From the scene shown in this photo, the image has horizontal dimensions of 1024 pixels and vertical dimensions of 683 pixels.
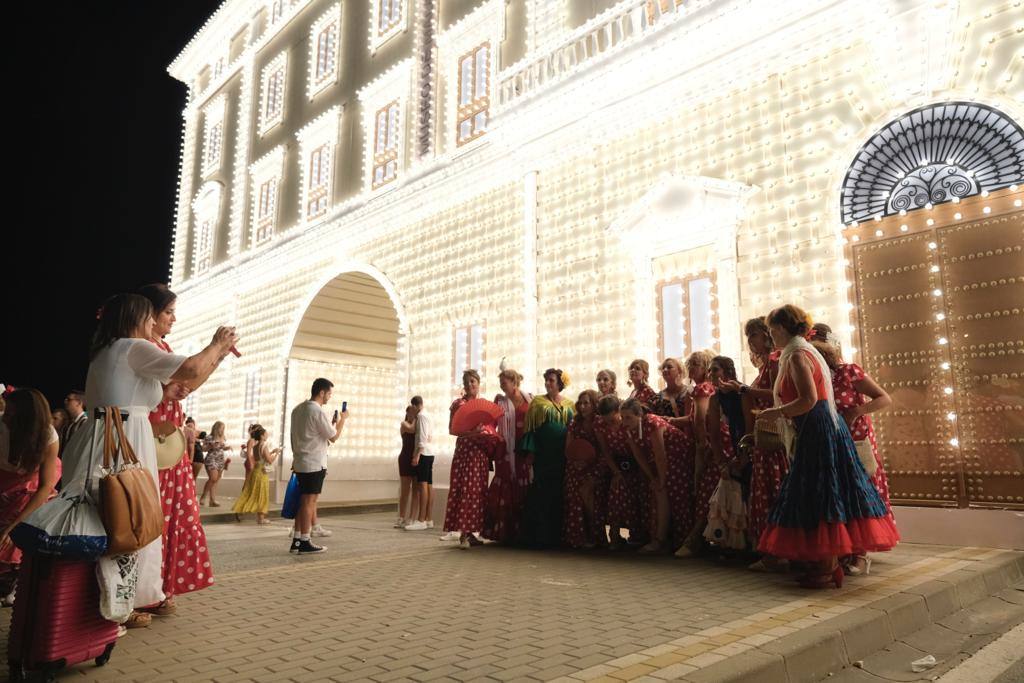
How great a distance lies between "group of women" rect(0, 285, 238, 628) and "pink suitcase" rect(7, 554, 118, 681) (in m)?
0.15

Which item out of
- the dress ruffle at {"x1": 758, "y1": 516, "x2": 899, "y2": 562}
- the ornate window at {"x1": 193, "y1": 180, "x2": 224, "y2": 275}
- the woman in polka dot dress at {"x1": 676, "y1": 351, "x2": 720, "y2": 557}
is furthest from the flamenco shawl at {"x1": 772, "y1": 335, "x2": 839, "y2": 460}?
the ornate window at {"x1": 193, "y1": 180, "x2": 224, "y2": 275}

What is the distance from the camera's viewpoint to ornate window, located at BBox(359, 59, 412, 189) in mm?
13875

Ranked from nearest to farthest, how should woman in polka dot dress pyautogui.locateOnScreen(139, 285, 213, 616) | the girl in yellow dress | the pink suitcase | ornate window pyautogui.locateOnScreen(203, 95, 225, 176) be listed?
the pink suitcase → woman in polka dot dress pyautogui.locateOnScreen(139, 285, 213, 616) → the girl in yellow dress → ornate window pyautogui.locateOnScreen(203, 95, 225, 176)

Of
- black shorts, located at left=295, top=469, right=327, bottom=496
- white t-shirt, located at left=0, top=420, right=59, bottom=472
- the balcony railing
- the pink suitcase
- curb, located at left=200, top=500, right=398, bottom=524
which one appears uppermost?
the balcony railing

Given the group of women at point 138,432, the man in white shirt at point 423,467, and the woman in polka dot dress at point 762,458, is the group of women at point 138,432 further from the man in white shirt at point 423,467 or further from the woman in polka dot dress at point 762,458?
the man in white shirt at point 423,467

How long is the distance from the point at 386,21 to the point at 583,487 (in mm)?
12484

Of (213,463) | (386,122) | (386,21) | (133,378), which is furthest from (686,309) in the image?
(386,21)

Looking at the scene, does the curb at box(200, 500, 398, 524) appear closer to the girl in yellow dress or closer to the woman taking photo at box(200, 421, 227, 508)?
the girl in yellow dress

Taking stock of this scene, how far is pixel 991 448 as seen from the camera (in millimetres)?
5926

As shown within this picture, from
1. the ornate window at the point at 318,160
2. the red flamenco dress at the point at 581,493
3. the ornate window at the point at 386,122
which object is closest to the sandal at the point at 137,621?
the red flamenco dress at the point at 581,493

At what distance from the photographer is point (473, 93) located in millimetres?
12586

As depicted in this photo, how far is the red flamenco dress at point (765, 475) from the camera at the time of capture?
16.2 feet

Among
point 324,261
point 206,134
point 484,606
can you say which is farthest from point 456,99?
point 206,134

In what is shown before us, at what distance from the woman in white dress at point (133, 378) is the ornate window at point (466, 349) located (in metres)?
7.92
